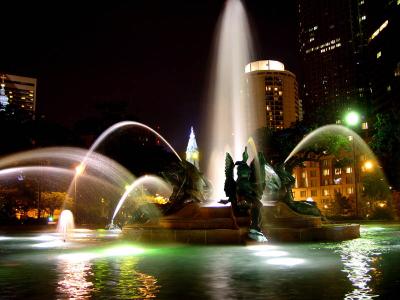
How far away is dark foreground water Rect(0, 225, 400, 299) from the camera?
9.12m

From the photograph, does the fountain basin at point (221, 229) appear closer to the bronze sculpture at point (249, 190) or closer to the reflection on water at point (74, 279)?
the bronze sculpture at point (249, 190)

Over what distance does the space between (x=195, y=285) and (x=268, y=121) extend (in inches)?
6675

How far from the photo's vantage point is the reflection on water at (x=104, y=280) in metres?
9.23

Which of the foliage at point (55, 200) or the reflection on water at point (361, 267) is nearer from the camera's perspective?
the reflection on water at point (361, 267)

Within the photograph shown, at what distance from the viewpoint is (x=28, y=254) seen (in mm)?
17719

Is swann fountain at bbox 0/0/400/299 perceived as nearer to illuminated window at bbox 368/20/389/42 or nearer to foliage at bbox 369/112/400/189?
foliage at bbox 369/112/400/189

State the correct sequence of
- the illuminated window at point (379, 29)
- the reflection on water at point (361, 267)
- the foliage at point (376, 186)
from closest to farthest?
the reflection on water at point (361, 267)
the foliage at point (376, 186)
the illuminated window at point (379, 29)

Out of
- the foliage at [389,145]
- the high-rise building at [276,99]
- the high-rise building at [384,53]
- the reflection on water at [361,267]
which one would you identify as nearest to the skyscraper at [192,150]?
the foliage at [389,145]

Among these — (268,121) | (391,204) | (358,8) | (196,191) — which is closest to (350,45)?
(358,8)

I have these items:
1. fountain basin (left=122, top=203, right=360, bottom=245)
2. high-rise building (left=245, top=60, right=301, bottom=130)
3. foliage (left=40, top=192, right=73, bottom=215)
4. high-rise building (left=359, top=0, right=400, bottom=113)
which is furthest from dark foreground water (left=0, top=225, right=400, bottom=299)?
high-rise building (left=245, top=60, right=301, bottom=130)

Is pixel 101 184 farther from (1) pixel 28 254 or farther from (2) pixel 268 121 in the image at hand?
(2) pixel 268 121

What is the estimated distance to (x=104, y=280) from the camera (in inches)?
427

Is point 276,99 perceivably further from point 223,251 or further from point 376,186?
point 223,251

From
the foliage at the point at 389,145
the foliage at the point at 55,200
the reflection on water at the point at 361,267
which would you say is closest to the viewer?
the reflection on water at the point at 361,267
